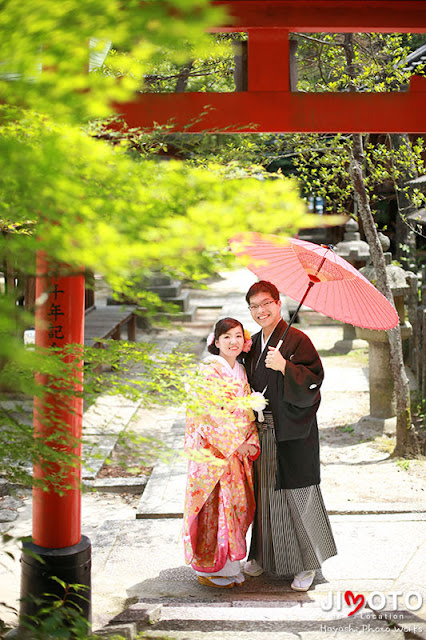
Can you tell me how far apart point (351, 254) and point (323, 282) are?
919cm

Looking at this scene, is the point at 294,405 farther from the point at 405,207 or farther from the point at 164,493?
the point at 405,207

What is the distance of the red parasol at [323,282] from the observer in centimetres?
441

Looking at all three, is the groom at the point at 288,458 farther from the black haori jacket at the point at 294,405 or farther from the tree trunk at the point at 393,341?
the tree trunk at the point at 393,341

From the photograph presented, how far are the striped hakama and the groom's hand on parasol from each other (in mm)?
327

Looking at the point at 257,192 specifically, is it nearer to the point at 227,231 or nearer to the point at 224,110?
the point at 227,231

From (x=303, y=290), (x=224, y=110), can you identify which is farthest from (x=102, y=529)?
(x=224, y=110)

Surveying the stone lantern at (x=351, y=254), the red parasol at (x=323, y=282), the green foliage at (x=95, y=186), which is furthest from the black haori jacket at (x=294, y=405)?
the stone lantern at (x=351, y=254)

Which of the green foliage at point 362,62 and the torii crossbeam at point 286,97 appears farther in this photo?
the green foliage at point 362,62

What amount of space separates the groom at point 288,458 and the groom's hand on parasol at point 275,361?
0.04ft

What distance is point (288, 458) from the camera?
434cm

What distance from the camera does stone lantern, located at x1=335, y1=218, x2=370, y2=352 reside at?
13.3 metres

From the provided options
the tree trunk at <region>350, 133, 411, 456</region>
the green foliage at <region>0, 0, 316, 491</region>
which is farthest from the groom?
the tree trunk at <region>350, 133, 411, 456</region>

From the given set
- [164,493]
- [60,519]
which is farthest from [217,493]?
[164,493]

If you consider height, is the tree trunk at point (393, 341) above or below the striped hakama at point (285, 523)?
above
